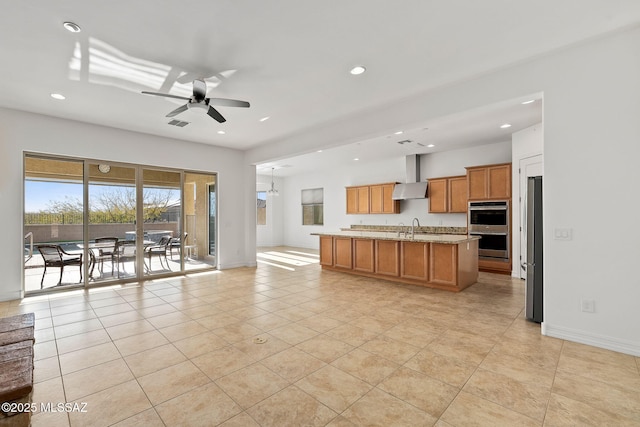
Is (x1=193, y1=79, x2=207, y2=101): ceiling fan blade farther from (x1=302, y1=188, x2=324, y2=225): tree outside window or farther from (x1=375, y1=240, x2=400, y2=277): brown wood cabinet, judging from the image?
(x1=302, y1=188, x2=324, y2=225): tree outside window

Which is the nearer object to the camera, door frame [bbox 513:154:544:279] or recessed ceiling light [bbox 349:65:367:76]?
recessed ceiling light [bbox 349:65:367:76]

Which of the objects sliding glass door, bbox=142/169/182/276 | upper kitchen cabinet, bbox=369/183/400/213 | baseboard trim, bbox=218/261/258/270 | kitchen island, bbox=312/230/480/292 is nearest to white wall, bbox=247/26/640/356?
kitchen island, bbox=312/230/480/292

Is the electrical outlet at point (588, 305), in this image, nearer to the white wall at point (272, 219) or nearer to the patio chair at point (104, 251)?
the patio chair at point (104, 251)

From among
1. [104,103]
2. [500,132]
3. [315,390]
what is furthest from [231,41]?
[500,132]

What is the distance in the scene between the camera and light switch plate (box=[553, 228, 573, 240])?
301cm

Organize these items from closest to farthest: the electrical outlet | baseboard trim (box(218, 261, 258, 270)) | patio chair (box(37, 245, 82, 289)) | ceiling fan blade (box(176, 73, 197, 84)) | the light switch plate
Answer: the electrical outlet < the light switch plate < ceiling fan blade (box(176, 73, 197, 84)) < patio chair (box(37, 245, 82, 289)) < baseboard trim (box(218, 261, 258, 270))

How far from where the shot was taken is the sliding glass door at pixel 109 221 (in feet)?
16.2

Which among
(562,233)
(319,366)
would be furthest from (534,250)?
(319,366)

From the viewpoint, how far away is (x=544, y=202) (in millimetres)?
3168

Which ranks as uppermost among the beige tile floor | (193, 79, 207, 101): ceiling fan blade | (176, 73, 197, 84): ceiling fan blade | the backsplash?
(176, 73, 197, 84): ceiling fan blade

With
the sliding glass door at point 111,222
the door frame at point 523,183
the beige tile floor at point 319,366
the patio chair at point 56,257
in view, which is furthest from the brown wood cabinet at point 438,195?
the patio chair at point 56,257

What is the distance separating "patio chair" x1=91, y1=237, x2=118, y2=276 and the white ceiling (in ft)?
7.82

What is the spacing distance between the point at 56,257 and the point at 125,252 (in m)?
1.02

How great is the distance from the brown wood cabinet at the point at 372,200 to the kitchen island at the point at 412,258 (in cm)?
254
